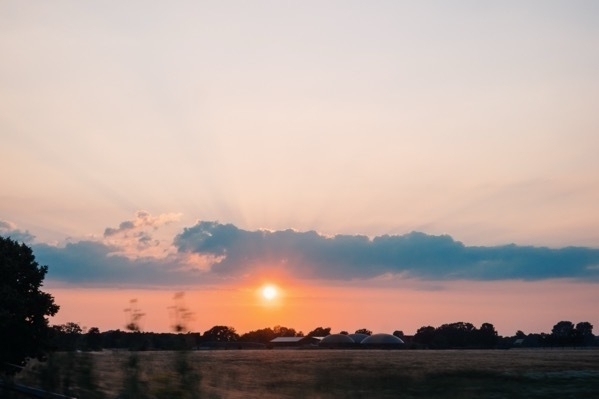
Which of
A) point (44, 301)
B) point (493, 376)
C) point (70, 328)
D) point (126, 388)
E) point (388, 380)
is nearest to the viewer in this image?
point (126, 388)

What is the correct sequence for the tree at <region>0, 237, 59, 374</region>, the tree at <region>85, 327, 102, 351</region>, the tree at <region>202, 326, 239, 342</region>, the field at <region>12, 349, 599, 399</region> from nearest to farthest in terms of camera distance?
1. the field at <region>12, 349, 599, 399</region>
2. the tree at <region>85, 327, 102, 351</region>
3. the tree at <region>0, 237, 59, 374</region>
4. the tree at <region>202, 326, 239, 342</region>

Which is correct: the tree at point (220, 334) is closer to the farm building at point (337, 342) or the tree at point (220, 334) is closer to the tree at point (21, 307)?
the farm building at point (337, 342)

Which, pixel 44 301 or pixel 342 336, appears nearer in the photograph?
pixel 44 301

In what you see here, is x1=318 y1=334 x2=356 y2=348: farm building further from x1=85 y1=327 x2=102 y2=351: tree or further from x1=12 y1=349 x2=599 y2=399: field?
x1=85 y1=327 x2=102 y2=351: tree

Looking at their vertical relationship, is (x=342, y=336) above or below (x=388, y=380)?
above

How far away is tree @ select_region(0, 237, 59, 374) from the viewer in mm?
30703

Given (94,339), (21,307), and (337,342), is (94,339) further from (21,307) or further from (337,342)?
(337,342)

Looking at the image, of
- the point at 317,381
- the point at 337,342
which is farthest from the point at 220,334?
the point at 317,381

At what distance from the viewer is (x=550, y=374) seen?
61656 mm

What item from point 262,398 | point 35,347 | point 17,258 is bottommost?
point 262,398

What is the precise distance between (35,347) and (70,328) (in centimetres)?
1162

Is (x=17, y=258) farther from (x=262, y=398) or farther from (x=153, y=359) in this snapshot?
(x=153, y=359)

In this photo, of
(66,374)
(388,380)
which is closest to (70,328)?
(66,374)

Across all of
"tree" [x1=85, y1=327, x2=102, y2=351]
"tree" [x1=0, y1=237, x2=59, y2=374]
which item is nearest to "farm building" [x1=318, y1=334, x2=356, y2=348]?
"tree" [x1=0, y1=237, x2=59, y2=374]
